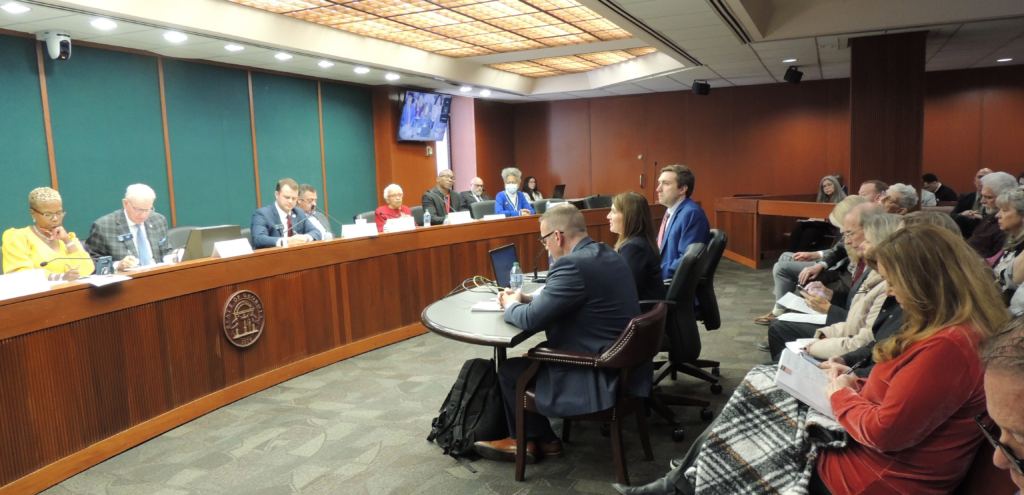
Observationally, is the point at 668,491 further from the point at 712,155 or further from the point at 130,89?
the point at 712,155

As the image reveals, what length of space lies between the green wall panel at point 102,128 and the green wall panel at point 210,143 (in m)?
0.22

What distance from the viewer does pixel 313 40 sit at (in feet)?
21.9

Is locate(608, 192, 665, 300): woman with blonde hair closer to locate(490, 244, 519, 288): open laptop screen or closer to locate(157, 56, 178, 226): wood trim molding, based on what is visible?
locate(490, 244, 519, 288): open laptop screen

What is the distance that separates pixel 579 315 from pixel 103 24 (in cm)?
472

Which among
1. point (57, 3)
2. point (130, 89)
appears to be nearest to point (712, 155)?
point (130, 89)

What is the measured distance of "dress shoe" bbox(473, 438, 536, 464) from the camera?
9.96 ft

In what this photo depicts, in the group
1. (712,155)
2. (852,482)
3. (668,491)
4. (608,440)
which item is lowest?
(608,440)

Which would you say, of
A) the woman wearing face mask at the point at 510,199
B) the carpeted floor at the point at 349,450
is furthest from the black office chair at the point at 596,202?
the carpeted floor at the point at 349,450

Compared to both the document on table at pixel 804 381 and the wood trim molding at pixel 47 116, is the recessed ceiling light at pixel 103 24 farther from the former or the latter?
the document on table at pixel 804 381

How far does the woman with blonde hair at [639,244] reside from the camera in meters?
3.41

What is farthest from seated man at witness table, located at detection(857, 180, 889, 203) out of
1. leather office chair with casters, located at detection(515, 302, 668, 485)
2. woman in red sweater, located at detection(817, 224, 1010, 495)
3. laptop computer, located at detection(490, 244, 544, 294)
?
woman in red sweater, located at detection(817, 224, 1010, 495)

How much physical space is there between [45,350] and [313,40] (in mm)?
4573

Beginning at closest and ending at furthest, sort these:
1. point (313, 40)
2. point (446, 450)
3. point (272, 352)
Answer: point (446, 450), point (272, 352), point (313, 40)

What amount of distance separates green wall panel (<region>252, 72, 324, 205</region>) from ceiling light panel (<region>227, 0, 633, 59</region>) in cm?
142
